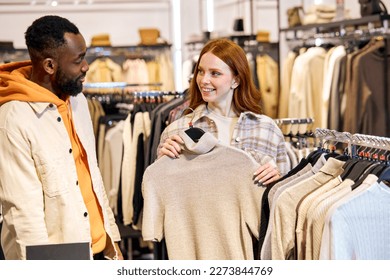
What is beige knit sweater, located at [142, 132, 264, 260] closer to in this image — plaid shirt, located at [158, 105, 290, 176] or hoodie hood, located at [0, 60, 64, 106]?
plaid shirt, located at [158, 105, 290, 176]

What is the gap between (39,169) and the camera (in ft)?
8.77

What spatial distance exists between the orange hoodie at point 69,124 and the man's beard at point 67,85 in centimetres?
4

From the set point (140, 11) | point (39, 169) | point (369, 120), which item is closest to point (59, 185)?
point (39, 169)

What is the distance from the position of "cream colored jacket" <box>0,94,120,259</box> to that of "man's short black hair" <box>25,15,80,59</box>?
171mm

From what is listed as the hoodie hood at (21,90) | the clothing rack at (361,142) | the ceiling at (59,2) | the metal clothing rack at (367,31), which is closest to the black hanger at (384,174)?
the clothing rack at (361,142)

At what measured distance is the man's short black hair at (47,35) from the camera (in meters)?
2.70

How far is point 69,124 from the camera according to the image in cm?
284

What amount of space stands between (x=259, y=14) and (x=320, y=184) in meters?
5.79

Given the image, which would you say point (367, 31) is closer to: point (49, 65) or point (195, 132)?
point (195, 132)

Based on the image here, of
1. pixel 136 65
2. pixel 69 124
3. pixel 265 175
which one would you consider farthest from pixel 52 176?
pixel 136 65

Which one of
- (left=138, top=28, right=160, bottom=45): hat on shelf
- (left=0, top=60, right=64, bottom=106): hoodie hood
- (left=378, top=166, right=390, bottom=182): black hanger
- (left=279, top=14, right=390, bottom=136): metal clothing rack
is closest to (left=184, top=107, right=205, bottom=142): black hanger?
(left=0, top=60, right=64, bottom=106): hoodie hood

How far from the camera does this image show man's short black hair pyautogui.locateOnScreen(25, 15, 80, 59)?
2.70 m

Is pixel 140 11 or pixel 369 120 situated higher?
pixel 140 11
